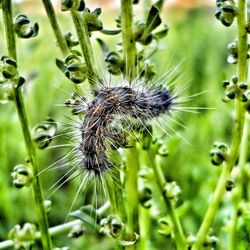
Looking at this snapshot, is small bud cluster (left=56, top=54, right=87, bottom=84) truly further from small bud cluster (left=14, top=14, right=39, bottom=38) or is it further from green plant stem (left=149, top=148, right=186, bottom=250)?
green plant stem (left=149, top=148, right=186, bottom=250)

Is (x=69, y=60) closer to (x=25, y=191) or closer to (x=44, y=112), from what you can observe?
(x=25, y=191)

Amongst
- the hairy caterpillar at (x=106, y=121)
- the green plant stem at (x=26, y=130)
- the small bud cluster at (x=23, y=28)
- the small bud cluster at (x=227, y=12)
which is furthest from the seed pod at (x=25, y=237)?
the small bud cluster at (x=227, y=12)

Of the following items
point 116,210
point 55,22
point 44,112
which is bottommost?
point 44,112

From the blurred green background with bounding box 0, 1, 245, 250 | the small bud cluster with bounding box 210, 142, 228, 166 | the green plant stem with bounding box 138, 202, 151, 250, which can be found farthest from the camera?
the blurred green background with bounding box 0, 1, 245, 250

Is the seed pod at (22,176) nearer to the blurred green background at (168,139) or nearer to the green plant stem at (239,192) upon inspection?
the blurred green background at (168,139)

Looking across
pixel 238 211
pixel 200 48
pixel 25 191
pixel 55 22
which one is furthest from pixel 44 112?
pixel 55 22

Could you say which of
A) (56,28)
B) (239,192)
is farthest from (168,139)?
(56,28)

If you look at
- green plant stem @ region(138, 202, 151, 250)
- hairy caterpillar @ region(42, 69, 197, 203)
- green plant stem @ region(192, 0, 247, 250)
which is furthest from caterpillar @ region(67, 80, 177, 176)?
green plant stem @ region(138, 202, 151, 250)
